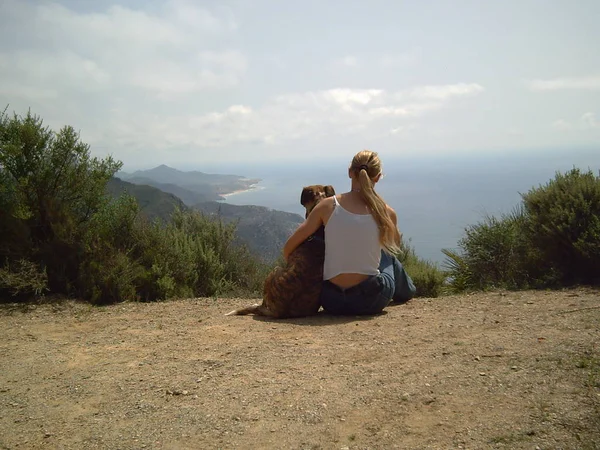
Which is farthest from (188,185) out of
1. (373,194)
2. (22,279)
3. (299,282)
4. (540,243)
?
(373,194)

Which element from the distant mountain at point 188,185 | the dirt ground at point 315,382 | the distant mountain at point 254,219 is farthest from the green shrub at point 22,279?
the distant mountain at point 188,185

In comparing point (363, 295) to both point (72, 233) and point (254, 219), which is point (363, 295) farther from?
point (254, 219)

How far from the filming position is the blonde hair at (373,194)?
4922 millimetres

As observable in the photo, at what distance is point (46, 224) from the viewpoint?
21.6 feet

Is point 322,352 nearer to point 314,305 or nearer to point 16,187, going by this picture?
A: point 314,305

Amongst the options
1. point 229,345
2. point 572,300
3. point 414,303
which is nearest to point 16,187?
point 229,345

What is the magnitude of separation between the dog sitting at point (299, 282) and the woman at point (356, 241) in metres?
0.10

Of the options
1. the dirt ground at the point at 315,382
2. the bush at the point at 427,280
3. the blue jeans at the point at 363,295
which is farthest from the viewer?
the bush at the point at 427,280

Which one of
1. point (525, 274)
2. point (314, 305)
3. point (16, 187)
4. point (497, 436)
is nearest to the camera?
point (497, 436)

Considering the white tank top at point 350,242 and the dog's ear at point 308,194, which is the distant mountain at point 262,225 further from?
the white tank top at point 350,242

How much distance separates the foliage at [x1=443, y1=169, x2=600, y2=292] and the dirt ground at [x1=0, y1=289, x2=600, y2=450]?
4.26 feet

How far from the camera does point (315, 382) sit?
333 centimetres

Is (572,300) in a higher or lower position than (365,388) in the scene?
higher

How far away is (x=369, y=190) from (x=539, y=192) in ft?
11.6
